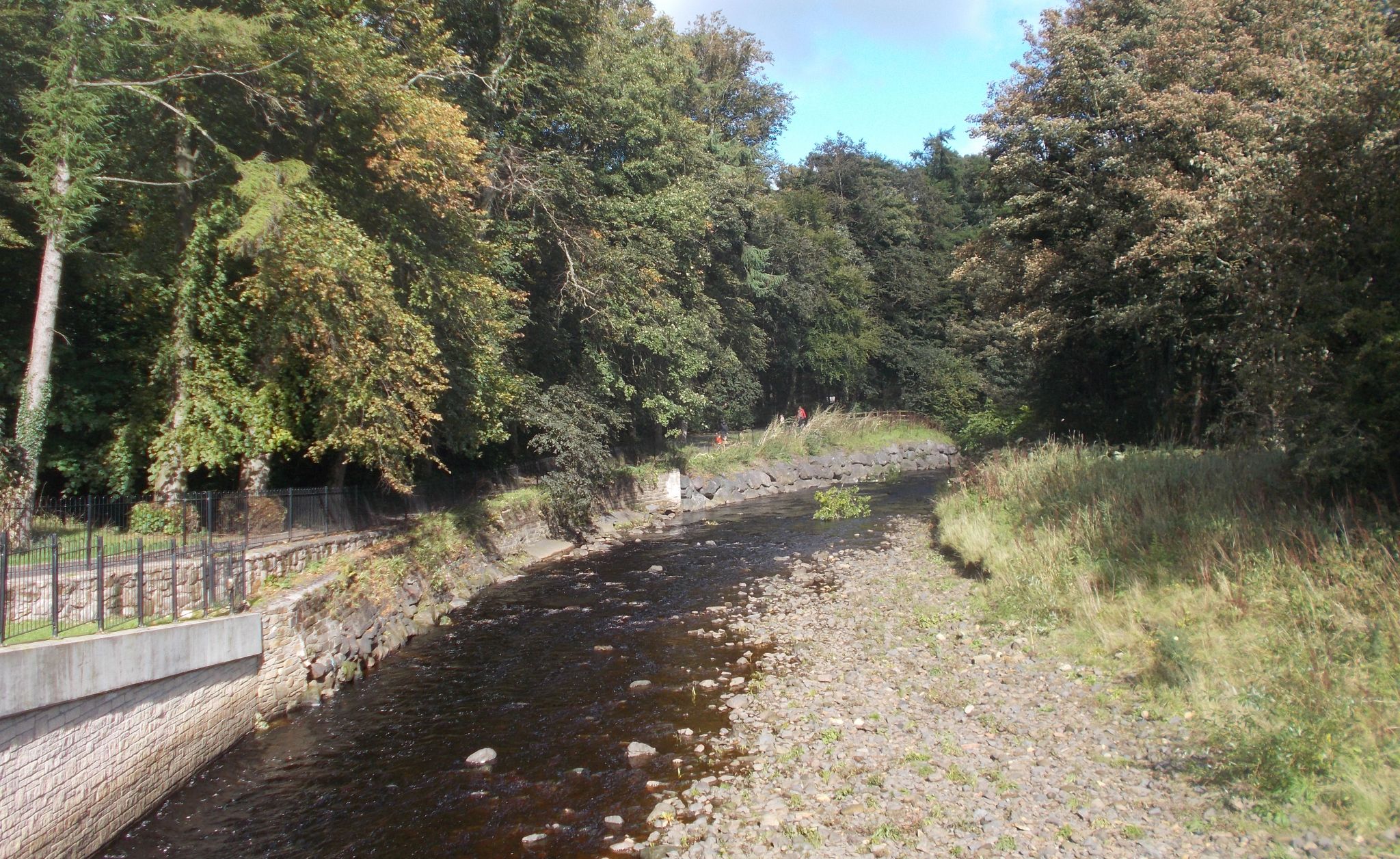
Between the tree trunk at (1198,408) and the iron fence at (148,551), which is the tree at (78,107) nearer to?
the iron fence at (148,551)

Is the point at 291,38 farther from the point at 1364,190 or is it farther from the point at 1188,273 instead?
the point at 1188,273

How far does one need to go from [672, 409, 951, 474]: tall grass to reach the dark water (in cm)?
2013

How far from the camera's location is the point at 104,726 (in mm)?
7672

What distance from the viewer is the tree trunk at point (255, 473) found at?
15.8 metres

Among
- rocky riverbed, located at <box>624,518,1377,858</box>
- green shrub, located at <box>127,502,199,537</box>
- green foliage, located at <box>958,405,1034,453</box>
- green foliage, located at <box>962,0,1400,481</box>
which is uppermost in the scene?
green foliage, located at <box>962,0,1400,481</box>

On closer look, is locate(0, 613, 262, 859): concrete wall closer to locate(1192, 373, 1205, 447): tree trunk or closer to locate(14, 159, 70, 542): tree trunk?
locate(14, 159, 70, 542): tree trunk

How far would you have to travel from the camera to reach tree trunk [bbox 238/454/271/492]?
15.8 metres

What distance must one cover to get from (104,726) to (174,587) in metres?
2.36

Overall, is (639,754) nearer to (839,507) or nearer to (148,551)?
(148,551)

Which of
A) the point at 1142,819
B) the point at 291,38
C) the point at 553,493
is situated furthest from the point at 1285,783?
the point at 553,493

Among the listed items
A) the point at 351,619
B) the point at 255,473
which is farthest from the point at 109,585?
the point at 255,473

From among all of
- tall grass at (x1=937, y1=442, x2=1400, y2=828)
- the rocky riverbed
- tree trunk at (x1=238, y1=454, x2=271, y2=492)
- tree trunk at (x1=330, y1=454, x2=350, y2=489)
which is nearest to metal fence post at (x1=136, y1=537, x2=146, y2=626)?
the rocky riverbed

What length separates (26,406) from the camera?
43.8 feet

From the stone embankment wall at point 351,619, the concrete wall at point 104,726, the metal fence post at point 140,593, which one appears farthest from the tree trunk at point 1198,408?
the metal fence post at point 140,593
